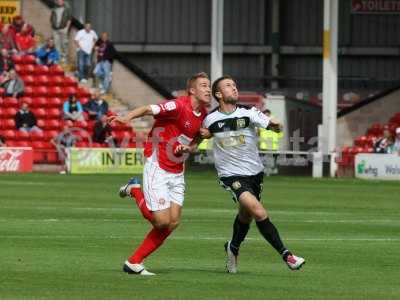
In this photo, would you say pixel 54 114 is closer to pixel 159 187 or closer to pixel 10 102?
pixel 10 102

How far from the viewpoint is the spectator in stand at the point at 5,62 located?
46219 millimetres

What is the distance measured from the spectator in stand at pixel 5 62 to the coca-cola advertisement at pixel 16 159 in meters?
4.91

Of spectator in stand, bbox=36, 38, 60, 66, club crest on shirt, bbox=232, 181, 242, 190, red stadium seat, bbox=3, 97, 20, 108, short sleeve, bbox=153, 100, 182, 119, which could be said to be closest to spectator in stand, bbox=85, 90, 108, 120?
red stadium seat, bbox=3, 97, 20, 108

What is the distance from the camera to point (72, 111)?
45.2m

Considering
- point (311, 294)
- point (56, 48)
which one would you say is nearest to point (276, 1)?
point (56, 48)

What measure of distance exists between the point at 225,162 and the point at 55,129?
101 feet

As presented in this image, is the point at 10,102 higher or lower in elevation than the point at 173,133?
higher

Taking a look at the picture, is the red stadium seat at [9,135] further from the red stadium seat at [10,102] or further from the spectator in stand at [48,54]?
the spectator in stand at [48,54]

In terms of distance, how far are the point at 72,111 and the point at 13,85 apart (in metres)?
2.29

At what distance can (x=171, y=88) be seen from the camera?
58.9 metres

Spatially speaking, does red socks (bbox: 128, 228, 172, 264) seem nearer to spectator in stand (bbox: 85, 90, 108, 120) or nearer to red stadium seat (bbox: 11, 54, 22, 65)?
spectator in stand (bbox: 85, 90, 108, 120)

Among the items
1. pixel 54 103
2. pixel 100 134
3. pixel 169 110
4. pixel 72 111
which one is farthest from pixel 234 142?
pixel 54 103

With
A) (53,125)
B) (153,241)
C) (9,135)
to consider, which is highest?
(53,125)

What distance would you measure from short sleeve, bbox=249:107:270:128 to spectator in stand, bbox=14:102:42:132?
30160mm
